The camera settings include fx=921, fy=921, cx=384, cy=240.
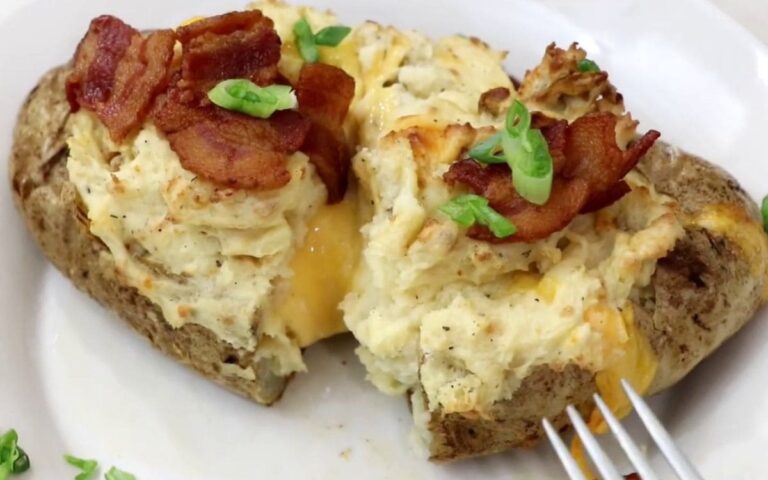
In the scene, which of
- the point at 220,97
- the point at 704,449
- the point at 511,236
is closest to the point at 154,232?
the point at 220,97

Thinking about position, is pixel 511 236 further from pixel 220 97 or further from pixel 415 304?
pixel 220 97

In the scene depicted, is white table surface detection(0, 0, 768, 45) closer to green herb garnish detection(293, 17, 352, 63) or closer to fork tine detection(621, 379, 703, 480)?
green herb garnish detection(293, 17, 352, 63)

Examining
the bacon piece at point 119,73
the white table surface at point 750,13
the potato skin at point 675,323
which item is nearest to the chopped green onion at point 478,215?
the potato skin at point 675,323

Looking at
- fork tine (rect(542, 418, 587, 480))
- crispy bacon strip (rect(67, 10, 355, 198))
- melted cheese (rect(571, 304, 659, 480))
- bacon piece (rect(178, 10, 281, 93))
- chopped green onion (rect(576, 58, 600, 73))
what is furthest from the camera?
chopped green onion (rect(576, 58, 600, 73))

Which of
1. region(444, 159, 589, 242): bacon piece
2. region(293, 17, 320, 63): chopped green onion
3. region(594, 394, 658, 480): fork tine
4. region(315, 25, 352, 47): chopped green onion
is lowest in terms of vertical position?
region(594, 394, 658, 480): fork tine

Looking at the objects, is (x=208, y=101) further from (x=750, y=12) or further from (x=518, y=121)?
(x=750, y=12)

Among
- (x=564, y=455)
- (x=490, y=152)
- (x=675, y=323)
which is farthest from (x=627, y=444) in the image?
(x=490, y=152)

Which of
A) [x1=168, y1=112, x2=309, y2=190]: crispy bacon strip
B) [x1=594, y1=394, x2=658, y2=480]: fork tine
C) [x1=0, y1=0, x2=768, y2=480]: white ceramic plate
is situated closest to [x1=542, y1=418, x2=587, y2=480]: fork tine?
[x1=594, y1=394, x2=658, y2=480]: fork tine
